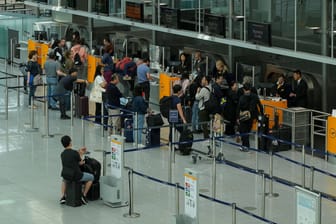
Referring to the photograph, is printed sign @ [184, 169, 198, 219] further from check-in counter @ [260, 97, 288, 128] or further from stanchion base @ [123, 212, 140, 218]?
check-in counter @ [260, 97, 288, 128]

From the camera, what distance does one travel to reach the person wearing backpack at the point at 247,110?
2284 centimetres

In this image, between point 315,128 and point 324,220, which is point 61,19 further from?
point 324,220

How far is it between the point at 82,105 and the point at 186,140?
214 inches

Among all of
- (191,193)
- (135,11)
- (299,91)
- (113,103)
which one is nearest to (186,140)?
(113,103)

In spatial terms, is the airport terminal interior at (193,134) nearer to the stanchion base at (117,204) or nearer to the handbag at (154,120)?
the stanchion base at (117,204)

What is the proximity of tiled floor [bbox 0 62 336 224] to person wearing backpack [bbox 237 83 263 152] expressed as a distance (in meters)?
0.61

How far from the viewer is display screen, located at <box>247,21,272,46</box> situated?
82.7 feet

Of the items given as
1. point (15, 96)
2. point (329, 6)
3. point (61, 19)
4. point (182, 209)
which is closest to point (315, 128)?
point (329, 6)

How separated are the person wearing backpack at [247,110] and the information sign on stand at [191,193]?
23.4ft

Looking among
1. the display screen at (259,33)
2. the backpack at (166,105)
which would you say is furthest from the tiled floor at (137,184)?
the display screen at (259,33)

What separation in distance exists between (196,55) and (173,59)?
113 inches

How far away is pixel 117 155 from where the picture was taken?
18.2 meters

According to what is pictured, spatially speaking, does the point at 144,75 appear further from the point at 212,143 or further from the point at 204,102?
the point at 212,143

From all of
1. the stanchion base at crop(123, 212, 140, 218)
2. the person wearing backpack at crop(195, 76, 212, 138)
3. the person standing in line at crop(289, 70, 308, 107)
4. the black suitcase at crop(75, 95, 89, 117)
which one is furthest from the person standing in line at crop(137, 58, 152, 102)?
the stanchion base at crop(123, 212, 140, 218)
